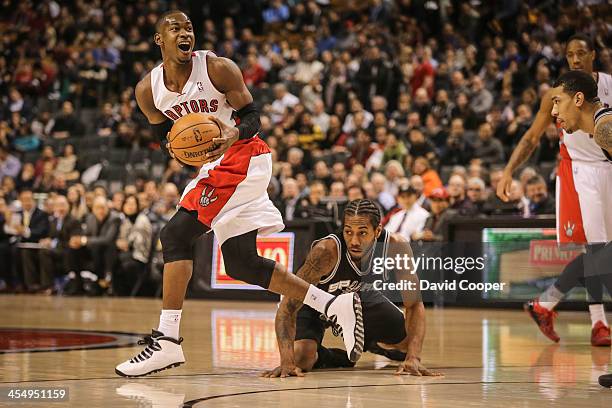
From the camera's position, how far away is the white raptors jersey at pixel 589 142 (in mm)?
7598

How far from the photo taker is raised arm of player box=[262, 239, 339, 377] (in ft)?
19.1

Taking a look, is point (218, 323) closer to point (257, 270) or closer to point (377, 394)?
point (257, 270)

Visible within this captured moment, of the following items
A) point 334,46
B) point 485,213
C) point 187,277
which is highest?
point 334,46

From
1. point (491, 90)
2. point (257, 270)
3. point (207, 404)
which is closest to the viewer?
point (207, 404)

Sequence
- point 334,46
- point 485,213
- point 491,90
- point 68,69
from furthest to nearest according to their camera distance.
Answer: point 68,69 < point 334,46 < point 491,90 < point 485,213

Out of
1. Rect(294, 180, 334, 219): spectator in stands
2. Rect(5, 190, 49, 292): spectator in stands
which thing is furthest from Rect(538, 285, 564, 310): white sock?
Rect(5, 190, 49, 292): spectator in stands

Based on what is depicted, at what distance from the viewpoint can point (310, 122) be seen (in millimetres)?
17047

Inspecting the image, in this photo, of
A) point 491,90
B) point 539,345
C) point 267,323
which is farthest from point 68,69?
point 539,345

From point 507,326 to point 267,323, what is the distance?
221 centimetres

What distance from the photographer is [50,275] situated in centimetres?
1634

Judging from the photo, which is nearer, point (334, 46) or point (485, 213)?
point (485, 213)

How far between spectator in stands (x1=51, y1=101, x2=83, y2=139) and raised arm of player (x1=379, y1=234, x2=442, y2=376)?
49.4 feet

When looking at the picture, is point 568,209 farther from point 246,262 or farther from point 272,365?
point 246,262

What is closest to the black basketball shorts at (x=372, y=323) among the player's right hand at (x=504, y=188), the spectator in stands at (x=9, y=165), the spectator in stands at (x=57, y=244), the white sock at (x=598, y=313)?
the player's right hand at (x=504, y=188)
